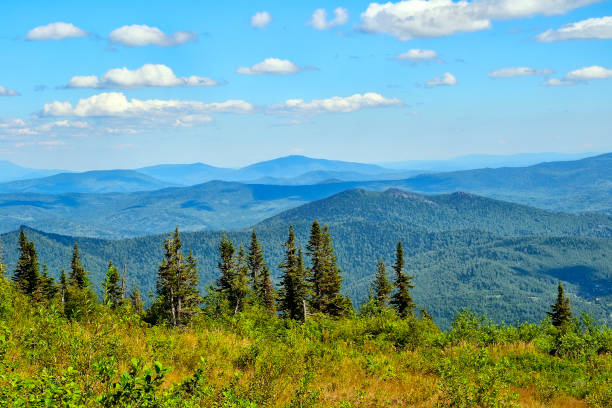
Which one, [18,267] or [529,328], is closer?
[529,328]

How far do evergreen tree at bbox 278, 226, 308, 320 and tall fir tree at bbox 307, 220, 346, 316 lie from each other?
223 cm

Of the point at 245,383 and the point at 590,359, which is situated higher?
the point at 245,383

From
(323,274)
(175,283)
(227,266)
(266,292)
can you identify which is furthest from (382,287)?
(175,283)

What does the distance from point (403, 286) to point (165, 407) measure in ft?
155

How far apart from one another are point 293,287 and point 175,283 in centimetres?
1309

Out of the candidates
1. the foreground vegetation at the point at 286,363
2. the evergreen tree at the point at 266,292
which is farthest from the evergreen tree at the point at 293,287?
the foreground vegetation at the point at 286,363

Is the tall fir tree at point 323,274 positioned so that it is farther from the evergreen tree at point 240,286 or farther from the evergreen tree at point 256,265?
the evergreen tree at point 256,265

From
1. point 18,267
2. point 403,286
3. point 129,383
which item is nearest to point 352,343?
point 129,383

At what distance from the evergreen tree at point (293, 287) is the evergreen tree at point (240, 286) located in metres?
5.53

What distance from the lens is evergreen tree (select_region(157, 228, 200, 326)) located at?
151ft

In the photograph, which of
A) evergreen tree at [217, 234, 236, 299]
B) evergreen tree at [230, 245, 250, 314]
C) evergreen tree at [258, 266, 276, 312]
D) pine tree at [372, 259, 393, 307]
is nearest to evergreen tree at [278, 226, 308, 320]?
evergreen tree at [230, 245, 250, 314]

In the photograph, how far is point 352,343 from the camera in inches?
588

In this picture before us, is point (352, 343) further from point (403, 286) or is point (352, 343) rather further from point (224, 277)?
point (224, 277)

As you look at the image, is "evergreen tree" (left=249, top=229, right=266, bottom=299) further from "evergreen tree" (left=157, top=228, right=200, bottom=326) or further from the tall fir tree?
the tall fir tree
